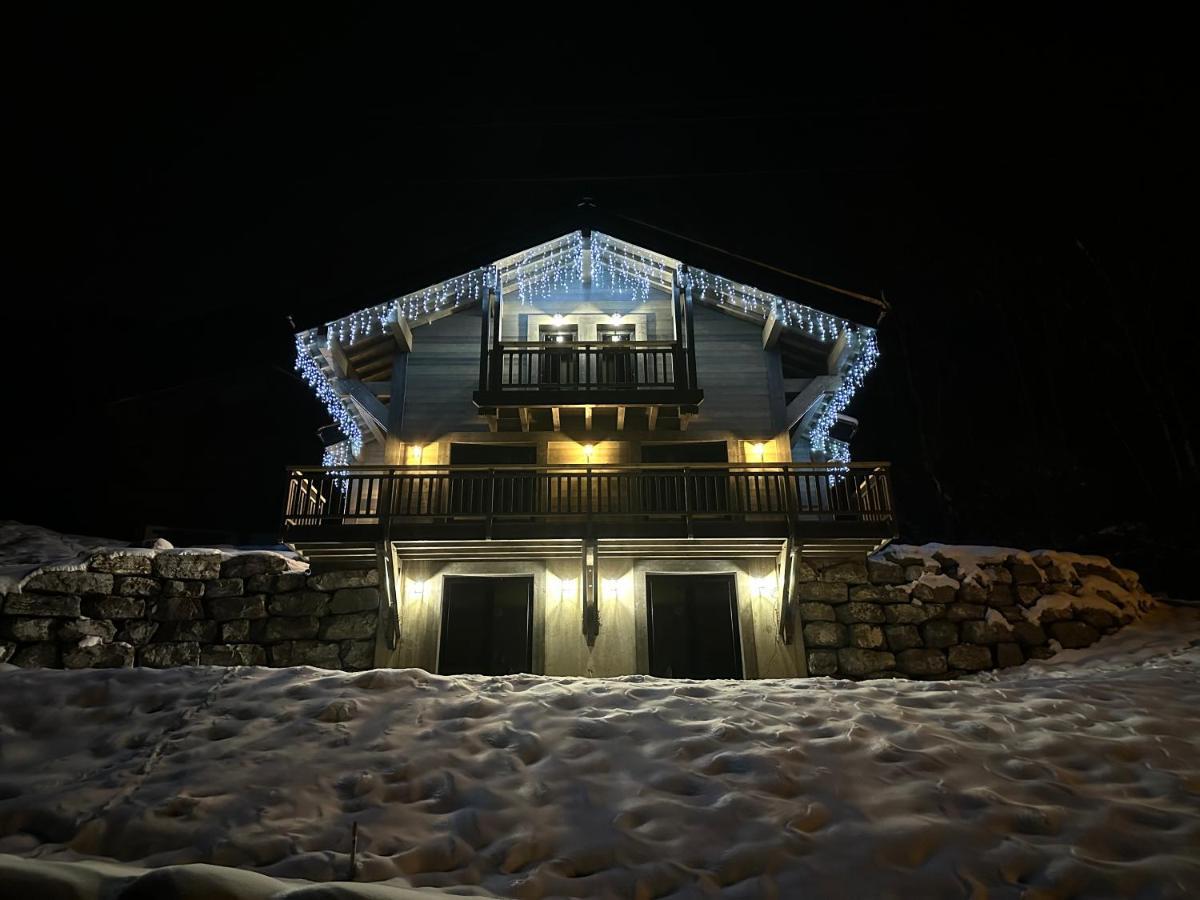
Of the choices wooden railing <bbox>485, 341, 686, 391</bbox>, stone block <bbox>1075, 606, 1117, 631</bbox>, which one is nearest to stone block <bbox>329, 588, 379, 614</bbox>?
wooden railing <bbox>485, 341, 686, 391</bbox>

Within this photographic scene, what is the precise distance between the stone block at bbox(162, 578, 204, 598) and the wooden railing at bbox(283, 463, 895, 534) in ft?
7.02

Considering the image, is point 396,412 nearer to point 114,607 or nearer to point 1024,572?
point 114,607

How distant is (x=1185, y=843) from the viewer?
3562 millimetres

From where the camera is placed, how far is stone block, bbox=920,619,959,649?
426 inches

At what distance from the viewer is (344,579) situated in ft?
A: 36.8

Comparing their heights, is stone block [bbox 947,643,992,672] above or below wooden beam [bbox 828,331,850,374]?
below

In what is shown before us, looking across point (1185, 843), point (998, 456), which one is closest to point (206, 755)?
point (1185, 843)

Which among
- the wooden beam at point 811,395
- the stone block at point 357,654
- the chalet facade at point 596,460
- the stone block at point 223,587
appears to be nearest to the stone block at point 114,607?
the stone block at point 223,587

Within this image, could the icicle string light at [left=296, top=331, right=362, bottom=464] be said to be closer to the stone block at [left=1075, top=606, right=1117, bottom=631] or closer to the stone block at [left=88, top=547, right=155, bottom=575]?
the stone block at [left=88, top=547, right=155, bottom=575]

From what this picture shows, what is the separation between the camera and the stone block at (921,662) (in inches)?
416

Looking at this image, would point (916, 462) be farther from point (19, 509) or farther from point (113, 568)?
point (19, 509)

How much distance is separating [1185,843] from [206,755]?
5.88 m

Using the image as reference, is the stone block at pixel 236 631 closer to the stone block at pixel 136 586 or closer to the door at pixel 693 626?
the stone block at pixel 136 586

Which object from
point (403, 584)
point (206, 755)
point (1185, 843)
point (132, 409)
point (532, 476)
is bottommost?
point (1185, 843)
